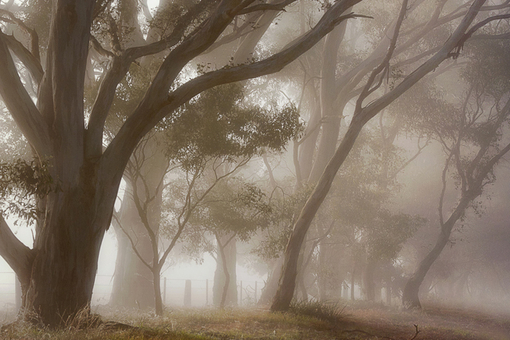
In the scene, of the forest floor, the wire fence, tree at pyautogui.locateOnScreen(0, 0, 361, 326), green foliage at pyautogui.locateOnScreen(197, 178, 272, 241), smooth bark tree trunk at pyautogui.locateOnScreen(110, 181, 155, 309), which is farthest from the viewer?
the wire fence

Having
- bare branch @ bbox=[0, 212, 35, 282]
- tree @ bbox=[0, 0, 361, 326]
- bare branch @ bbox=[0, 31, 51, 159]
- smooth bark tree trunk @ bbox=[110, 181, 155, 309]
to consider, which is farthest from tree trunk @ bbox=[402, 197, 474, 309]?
bare branch @ bbox=[0, 31, 51, 159]

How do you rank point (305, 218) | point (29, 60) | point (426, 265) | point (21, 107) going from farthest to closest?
point (426, 265) < point (305, 218) < point (29, 60) < point (21, 107)

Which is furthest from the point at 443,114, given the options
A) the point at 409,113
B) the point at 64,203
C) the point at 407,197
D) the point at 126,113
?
the point at 64,203

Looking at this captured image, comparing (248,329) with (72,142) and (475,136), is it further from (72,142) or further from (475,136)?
(475,136)

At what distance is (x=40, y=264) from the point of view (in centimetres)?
714

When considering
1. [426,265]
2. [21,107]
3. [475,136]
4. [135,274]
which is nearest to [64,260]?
[21,107]

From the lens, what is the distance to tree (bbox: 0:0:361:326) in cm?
712

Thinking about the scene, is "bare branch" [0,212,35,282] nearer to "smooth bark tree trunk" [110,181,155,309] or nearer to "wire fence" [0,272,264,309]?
"wire fence" [0,272,264,309]

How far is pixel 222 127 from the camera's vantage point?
11.2m

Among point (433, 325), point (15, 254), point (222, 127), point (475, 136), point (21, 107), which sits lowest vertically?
point (433, 325)

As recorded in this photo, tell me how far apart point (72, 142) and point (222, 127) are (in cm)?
448

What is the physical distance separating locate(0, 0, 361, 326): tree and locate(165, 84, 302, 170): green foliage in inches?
A: 114

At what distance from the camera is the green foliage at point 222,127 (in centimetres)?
1112

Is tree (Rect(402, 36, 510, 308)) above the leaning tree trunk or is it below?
above
